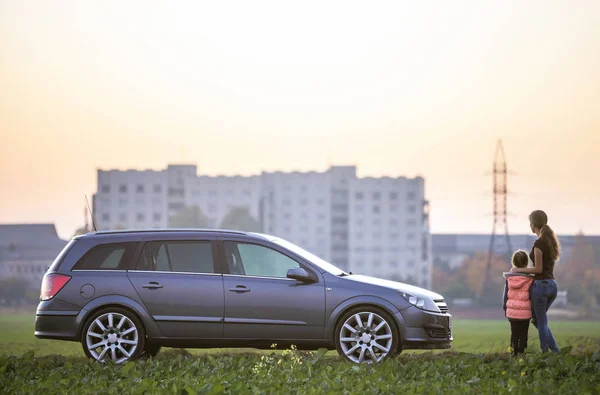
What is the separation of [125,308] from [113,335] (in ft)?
1.18

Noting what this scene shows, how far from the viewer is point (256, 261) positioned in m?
14.1

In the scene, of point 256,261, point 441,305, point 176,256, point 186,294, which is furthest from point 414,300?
point 176,256

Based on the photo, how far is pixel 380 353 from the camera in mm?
13719

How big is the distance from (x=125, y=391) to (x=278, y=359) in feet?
9.13

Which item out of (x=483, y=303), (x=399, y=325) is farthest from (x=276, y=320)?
(x=483, y=303)

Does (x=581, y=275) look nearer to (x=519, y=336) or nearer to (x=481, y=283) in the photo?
(x=481, y=283)

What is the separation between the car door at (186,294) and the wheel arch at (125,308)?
74 millimetres

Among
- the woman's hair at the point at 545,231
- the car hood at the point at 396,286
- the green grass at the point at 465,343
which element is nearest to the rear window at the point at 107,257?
the green grass at the point at 465,343

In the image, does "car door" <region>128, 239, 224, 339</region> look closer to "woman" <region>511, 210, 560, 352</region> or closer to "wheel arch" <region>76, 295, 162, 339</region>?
"wheel arch" <region>76, 295, 162, 339</region>

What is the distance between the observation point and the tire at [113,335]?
45.7 ft

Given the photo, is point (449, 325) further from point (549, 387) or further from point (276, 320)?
point (549, 387)

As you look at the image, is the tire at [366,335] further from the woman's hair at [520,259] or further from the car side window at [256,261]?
the woman's hair at [520,259]

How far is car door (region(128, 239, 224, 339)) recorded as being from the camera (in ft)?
45.5

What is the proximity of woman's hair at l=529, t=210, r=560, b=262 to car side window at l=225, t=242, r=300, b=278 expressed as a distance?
298 centimetres
